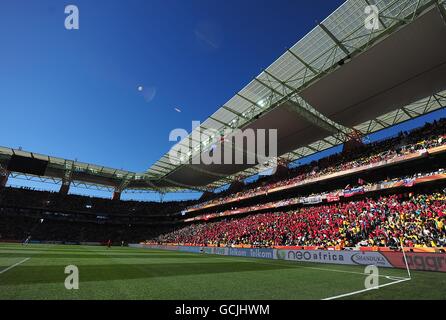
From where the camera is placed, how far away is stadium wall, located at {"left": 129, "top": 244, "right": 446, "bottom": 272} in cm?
1441

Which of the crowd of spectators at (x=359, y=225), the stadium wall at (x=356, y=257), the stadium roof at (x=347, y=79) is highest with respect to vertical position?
the stadium roof at (x=347, y=79)

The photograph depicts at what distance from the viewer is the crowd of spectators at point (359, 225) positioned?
17.9 meters

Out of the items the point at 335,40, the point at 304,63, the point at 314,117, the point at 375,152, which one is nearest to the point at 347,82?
the point at 304,63

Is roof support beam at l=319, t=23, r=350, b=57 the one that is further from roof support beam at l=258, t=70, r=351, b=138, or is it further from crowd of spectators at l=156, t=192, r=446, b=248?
crowd of spectators at l=156, t=192, r=446, b=248

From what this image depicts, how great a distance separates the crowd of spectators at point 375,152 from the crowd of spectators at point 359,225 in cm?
408

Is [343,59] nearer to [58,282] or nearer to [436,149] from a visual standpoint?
[436,149]

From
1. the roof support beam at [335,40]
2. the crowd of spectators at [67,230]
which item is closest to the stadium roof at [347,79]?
the roof support beam at [335,40]

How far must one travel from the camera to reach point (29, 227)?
52.6 metres

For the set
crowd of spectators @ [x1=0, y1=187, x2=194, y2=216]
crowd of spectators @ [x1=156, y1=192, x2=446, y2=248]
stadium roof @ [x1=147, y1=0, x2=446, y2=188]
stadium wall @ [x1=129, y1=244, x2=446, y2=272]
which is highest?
stadium roof @ [x1=147, y1=0, x2=446, y2=188]

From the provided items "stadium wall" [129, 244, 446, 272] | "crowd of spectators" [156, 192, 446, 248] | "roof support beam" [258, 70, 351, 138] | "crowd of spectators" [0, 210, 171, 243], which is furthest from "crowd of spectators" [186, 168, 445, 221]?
"crowd of spectators" [0, 210, 171, 243]

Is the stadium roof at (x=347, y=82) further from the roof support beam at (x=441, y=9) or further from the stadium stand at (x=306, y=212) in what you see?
the stadium stand at (x=306, y=212)

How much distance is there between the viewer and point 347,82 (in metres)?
23.6

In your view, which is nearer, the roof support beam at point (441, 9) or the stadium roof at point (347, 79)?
the roof support beam at point (441, 9)

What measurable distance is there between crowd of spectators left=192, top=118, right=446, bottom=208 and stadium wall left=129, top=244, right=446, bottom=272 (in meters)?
10.6
